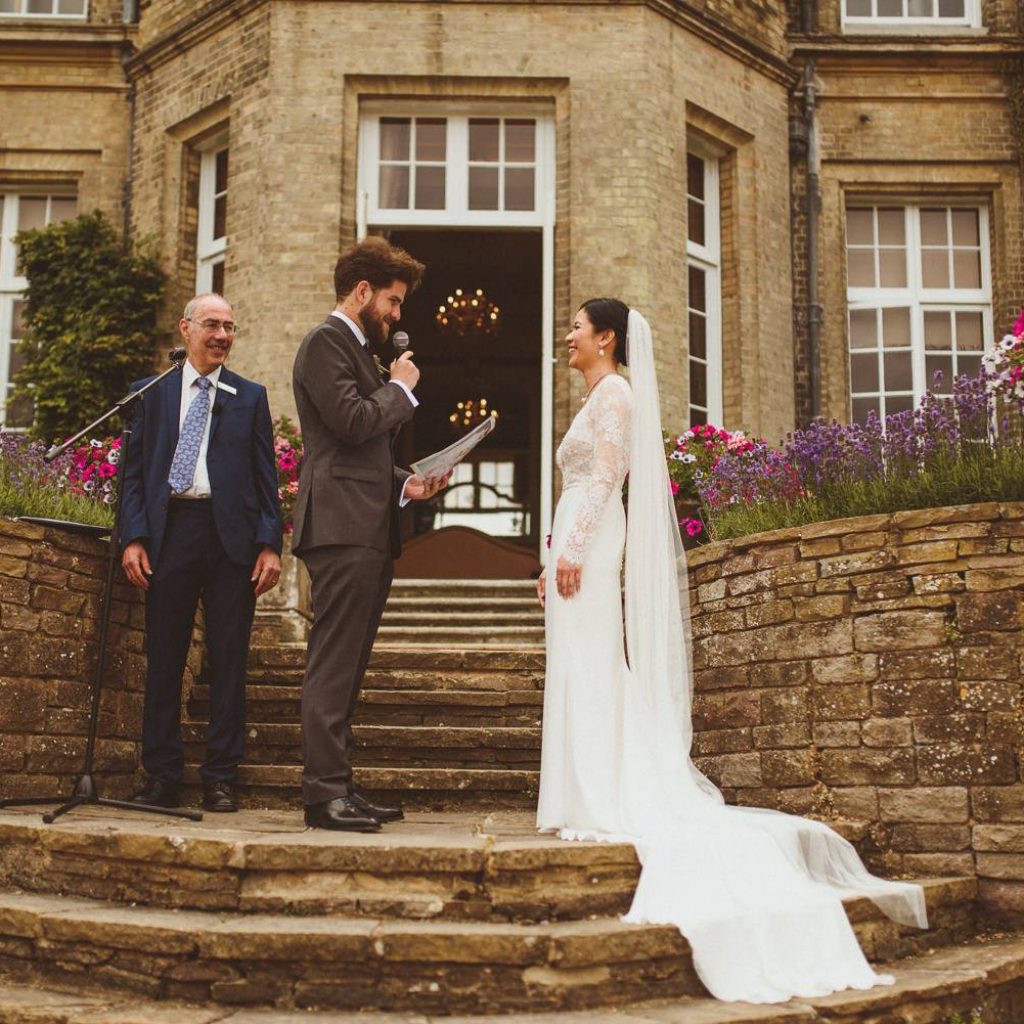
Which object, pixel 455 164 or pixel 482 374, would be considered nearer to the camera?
pixel 455 164

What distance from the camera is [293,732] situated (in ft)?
20.1

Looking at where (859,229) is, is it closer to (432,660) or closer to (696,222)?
(696,222)

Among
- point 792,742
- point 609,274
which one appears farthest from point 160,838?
point 609,274

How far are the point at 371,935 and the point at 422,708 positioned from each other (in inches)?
107

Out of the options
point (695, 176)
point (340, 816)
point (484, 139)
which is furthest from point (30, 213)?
point (340, 816)

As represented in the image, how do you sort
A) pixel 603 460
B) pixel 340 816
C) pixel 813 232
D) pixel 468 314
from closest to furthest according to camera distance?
pixel 340 816 → pixel 603 460 → pixel 813 232 → pixel 468 314

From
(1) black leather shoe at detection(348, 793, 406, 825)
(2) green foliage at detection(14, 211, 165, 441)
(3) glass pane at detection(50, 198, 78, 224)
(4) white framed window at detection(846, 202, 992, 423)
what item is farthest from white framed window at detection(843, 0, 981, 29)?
(1) black leather shoe at detection(348, 793, 406, 825)

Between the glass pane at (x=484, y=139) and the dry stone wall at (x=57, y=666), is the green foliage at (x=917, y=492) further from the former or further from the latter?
the glass pane at (x=484, y=139)

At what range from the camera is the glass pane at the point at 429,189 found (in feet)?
34.0

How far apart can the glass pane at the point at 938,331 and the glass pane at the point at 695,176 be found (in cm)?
244

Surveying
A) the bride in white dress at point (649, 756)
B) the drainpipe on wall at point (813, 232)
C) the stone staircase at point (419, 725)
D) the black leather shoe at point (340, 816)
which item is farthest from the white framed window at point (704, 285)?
the black leather shoe at point (340, 816)

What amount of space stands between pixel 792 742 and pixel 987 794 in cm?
81

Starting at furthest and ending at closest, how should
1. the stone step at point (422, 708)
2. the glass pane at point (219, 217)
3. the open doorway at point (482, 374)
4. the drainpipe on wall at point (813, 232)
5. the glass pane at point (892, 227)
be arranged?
1. the open doorway at point (482, 374)
2. the glass pane at point (892, 227)
3. the drainpipe on wall at point (813, 232)
4. the glass pane at point (219, 217)
5. the stone step at point (422, 708)

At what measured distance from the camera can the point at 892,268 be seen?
39.1ft
